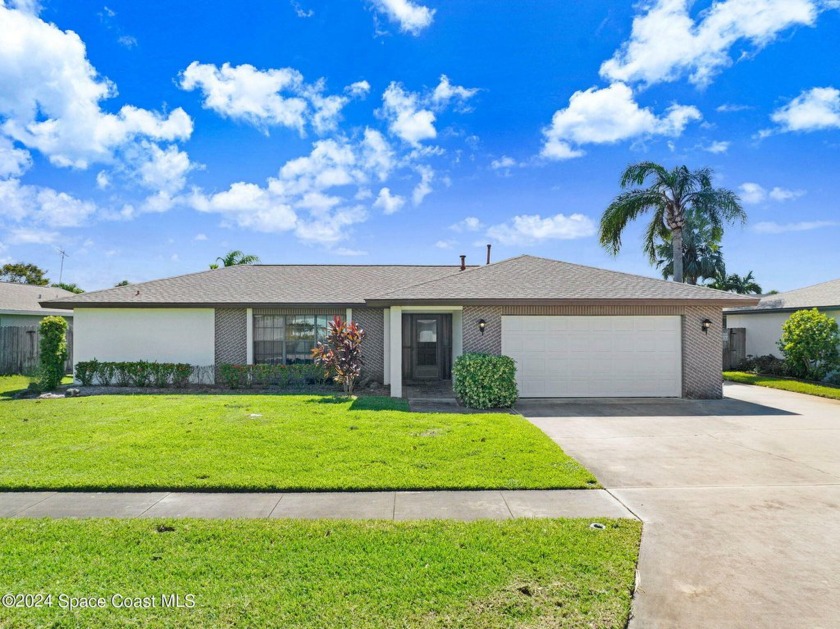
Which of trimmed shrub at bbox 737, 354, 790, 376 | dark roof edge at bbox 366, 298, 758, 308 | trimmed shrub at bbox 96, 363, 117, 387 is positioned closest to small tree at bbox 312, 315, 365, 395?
dark roof edge at bbox 366, 298, 758, 308

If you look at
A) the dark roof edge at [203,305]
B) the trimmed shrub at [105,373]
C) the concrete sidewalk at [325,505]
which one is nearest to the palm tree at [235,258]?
the dark roof edge at [203,305]

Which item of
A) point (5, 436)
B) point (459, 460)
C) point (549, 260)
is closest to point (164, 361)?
point (5, 436)

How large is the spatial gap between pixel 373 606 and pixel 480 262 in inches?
660

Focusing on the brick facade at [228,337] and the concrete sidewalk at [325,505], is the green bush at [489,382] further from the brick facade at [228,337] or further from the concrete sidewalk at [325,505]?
the brick facade at [228,337]

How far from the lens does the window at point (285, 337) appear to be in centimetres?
1427

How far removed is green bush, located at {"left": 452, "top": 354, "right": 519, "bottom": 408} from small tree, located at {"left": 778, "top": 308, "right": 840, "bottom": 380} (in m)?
12.0

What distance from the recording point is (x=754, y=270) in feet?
88.5

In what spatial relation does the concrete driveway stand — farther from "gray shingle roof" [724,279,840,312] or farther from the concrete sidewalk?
"gray shingle roof" [724,279,840,312]

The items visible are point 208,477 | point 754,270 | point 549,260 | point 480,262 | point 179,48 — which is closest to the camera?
point 208,477

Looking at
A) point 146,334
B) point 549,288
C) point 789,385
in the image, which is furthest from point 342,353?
point 789,385

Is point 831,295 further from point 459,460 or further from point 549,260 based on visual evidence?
point 459,460

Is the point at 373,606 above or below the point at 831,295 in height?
below

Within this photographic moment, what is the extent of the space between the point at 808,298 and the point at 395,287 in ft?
54.8

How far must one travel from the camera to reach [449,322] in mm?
15469
